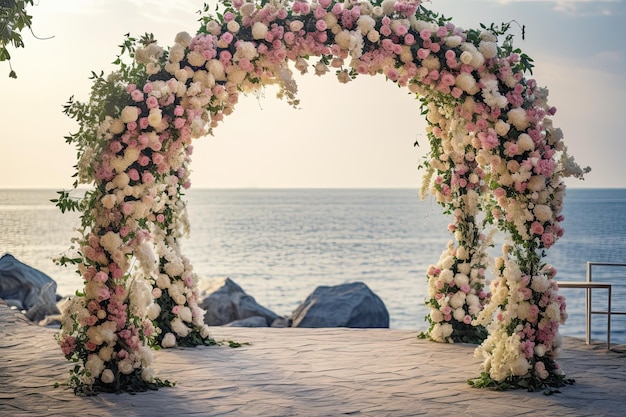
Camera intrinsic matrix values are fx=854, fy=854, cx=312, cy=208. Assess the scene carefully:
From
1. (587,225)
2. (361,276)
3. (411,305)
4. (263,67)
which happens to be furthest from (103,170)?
(587,225)

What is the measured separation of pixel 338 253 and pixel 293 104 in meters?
36.7

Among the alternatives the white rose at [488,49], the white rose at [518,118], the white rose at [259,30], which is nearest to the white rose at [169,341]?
the white rose at [259,30]

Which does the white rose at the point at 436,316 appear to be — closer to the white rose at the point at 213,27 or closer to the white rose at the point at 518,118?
the white rose at the point at 518,118

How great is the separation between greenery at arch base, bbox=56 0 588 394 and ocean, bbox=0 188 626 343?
6.73m

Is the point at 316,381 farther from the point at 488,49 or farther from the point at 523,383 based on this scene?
the point at 488,49

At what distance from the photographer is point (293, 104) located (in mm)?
6914

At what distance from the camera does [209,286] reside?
13.3 metres

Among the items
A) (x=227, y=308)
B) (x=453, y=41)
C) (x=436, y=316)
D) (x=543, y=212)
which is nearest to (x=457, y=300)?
(x=436, y=316)

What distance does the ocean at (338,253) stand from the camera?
25609 mm

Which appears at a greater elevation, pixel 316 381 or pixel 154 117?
pixel 154 117

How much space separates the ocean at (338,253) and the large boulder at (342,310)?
2.57 m

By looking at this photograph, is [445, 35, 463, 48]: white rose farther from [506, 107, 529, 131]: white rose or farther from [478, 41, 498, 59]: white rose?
[506, 107, 529, 131]: white rose

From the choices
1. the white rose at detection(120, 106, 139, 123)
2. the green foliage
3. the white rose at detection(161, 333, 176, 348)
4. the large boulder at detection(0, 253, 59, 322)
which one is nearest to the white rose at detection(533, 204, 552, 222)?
the green foliage

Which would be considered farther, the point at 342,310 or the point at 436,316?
the point at 342,310
